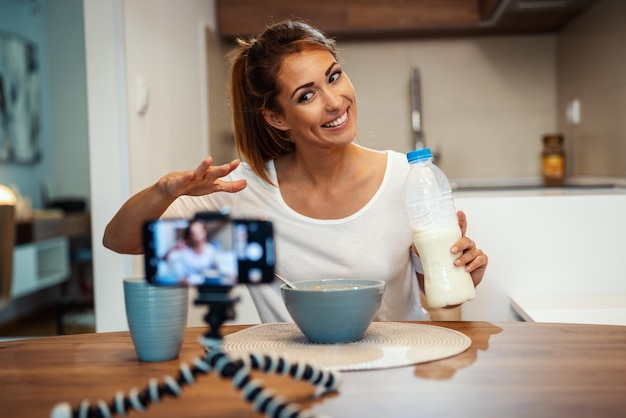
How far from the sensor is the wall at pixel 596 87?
2659mm

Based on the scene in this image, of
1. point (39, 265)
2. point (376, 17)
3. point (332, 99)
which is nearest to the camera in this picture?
point (332, 99)

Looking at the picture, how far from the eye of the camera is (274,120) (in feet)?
5.14

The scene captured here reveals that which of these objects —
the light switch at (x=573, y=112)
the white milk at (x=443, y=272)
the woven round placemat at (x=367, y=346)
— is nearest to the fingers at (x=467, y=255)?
the white milk at (x=443, y=272)

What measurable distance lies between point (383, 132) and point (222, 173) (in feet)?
9.41

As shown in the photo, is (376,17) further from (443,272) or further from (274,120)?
(443,272)

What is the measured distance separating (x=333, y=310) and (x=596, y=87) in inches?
99.3

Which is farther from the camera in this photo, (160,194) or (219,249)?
(160,194)

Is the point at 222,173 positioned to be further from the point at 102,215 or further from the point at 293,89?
the point at 102,215

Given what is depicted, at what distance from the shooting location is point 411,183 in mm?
1315

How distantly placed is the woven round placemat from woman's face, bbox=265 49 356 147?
0.52 metres

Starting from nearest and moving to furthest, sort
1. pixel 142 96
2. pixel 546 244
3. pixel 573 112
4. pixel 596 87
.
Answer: pixel 546 244 → pixel 142 96 → pixel 596 87 → pixel 573 112

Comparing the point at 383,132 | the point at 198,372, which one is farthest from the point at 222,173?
the point at 383,132

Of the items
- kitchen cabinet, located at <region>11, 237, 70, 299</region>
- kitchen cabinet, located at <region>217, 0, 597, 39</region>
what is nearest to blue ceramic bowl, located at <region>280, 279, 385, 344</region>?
kitchen cabinet, located at <region>217, 0, 597, 39</region>


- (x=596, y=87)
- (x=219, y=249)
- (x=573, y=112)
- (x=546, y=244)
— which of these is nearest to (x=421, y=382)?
(x=219, y=249)
